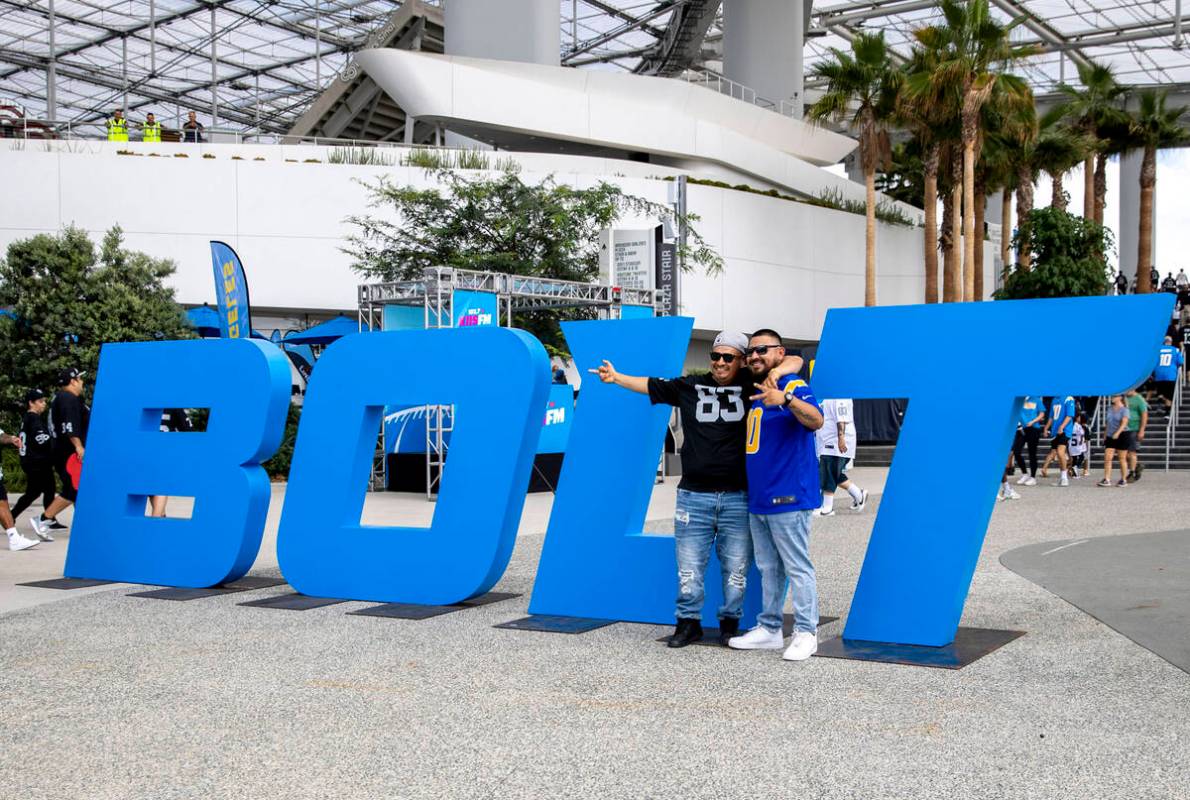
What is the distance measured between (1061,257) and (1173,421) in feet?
33.2

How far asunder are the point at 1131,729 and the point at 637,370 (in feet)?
12.2

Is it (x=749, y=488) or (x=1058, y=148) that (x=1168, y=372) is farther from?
(x=749, y=488)

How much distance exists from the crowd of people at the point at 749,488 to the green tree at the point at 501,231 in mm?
18624

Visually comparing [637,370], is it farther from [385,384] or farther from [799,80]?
[799,80]

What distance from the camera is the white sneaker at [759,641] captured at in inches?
257

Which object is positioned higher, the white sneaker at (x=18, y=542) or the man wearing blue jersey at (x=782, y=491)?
the man wearing blue jersey at (x=782, y=491)

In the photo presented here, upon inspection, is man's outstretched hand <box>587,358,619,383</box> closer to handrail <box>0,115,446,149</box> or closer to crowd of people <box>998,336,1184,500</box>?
crowd of people <box>998,336,1184,500</box>

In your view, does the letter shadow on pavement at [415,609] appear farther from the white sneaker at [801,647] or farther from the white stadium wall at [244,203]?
the white stadium wall at [244,203]

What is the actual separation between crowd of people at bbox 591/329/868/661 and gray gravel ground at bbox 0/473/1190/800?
265 mm

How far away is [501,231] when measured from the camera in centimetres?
2581

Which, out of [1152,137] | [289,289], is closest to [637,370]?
[289,289]

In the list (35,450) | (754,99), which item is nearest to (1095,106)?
(754,99)

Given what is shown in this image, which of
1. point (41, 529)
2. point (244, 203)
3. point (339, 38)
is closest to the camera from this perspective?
point (41, 529)

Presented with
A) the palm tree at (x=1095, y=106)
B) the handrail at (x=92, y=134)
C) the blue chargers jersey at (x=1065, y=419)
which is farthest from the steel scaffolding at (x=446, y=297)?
the palm tree at (x=1095, y=106)
